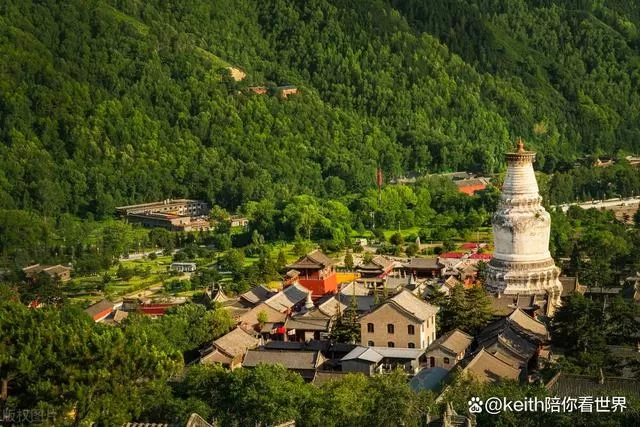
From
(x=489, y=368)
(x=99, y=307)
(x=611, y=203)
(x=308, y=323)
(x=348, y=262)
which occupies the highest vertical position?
(x=489, y=368)

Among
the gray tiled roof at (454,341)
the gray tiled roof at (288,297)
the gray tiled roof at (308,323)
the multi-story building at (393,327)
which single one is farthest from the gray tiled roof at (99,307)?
the gray tiled roof at (454,341)

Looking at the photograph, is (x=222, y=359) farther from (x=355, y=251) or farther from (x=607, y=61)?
(x=607, y=61)

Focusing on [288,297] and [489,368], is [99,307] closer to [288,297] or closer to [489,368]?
[288,297]

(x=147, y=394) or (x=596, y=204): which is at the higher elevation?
(x=147, y=394)

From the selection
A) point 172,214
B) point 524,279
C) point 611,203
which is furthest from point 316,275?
point 611,203

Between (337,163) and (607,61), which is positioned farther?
(607,61)

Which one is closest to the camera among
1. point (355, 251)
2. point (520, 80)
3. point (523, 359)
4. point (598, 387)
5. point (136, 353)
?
point (136, 353)

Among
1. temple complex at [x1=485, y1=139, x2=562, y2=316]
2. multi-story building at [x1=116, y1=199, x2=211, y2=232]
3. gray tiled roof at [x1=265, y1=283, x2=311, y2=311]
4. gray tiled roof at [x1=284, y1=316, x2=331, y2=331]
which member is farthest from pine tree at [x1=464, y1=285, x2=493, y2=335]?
multi-story building at [x1=116, y1=199, x2=211, y2=232]

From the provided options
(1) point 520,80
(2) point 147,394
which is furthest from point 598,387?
(1) point 520,80
